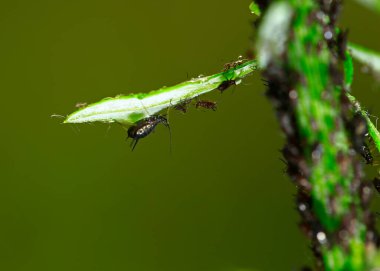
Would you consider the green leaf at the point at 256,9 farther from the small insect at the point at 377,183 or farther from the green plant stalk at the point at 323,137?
the small insect at the point at 377,183

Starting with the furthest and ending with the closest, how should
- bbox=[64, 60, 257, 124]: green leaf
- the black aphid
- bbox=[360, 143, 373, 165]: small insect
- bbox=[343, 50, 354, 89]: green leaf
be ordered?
1. the black aphid
2. bbox=[360, 143, 373, 165]: small insect
3. bbox=[64, 60, 257, 124]: green leaf
4. bbox=[343, 50, 354, 89]: green leaf

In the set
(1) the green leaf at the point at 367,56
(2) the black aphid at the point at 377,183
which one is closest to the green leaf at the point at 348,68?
(1) the green leaf at the point at 367,56

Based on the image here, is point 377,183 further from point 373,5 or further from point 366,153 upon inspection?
point 373,5

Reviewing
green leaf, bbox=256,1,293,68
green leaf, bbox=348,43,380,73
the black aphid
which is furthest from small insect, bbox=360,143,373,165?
green leaf, bbox=256,1,293,68

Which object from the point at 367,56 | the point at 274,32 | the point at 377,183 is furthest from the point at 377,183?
the point at 274,32

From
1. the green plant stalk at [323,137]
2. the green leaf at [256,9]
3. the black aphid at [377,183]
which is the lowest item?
the green plant stalk at [323,137]

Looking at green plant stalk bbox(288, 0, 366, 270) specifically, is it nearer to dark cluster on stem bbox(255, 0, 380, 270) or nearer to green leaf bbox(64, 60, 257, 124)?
dark cluster on stem bbox(255, 0, 380, 270)

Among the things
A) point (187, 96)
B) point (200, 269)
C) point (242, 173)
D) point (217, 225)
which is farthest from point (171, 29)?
Result: point (187, 96)
